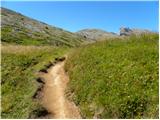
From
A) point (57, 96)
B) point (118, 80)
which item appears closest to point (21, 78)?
point (57, 96)

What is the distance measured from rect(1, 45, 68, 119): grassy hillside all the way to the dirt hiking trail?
0.99 meters

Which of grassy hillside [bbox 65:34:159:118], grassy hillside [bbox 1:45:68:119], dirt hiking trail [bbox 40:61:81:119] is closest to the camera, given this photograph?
grassy hillside [bbox 65:34:159:118]

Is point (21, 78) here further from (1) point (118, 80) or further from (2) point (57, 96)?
(1) point (118, 80)

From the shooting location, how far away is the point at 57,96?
26.0 meters

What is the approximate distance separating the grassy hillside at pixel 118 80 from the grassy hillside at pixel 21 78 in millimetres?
3323

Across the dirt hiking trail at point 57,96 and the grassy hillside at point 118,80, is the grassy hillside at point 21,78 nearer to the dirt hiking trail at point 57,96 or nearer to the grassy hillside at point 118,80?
the dirt hiking trail at point 57,96

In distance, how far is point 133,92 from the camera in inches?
841

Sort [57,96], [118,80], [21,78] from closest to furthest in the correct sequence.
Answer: [118,80] → [57,96] → [21,78]

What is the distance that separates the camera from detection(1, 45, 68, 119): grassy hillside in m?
23.8

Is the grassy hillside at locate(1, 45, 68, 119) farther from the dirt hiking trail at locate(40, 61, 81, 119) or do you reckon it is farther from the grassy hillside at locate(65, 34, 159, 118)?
the grassy hillside at locate(65, 34, 159, 118)

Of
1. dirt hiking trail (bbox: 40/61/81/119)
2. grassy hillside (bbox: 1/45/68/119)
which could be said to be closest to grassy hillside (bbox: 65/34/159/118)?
dirt hiking trail (bbox: 40/61/81/119)

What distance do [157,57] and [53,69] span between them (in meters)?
12.8

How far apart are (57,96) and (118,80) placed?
5.13 m

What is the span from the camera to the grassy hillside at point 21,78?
937 inches
